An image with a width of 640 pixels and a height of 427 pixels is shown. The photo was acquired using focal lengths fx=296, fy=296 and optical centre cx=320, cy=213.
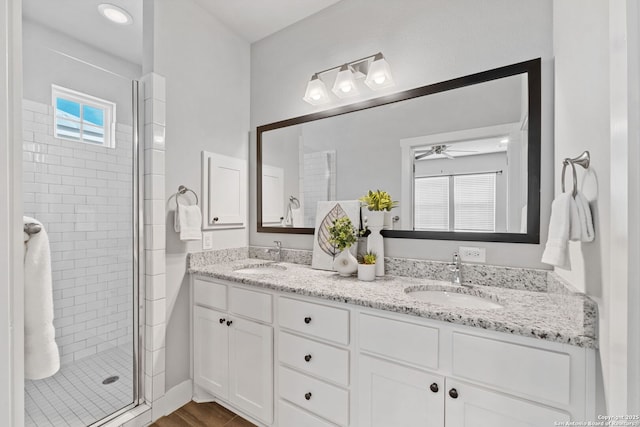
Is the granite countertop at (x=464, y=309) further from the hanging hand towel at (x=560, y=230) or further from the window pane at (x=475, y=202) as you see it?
the window pane at (x=475, y=202)

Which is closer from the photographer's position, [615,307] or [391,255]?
[615,307]

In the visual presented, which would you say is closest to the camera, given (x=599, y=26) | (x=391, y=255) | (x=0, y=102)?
(x=0, y=102)

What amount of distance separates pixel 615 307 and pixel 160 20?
8.05 feet

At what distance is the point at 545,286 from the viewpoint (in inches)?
55.5

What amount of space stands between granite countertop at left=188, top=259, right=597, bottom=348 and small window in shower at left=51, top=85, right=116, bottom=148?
0.96 metres

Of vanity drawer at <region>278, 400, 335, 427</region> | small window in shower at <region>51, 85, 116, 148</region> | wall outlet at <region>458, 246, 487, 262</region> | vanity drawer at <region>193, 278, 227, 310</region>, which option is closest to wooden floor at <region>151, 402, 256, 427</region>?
vanity drawer at <region>278, 400, 335, 427</region>

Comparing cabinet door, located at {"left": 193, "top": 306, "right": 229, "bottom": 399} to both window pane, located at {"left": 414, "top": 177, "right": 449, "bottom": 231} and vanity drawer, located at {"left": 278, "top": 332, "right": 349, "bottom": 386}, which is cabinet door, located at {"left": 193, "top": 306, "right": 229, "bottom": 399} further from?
window pane, located at {"left": 414, "top": 177, "right": 449, "bottom": 231}

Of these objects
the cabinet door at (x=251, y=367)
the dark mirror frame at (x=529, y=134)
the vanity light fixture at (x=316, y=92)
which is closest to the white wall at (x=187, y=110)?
the cabinet door at (x=251, y=367)

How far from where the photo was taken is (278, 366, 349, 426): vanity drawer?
4.47 feet

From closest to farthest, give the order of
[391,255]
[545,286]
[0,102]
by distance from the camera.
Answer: [0,102], [545,286], [391,255]


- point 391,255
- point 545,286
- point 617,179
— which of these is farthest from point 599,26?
point 391,255

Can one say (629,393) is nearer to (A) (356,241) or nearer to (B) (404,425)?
(B) (404,425)

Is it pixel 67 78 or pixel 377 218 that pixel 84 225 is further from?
pixel 377 218

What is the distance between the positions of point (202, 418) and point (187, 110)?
1.97 m
